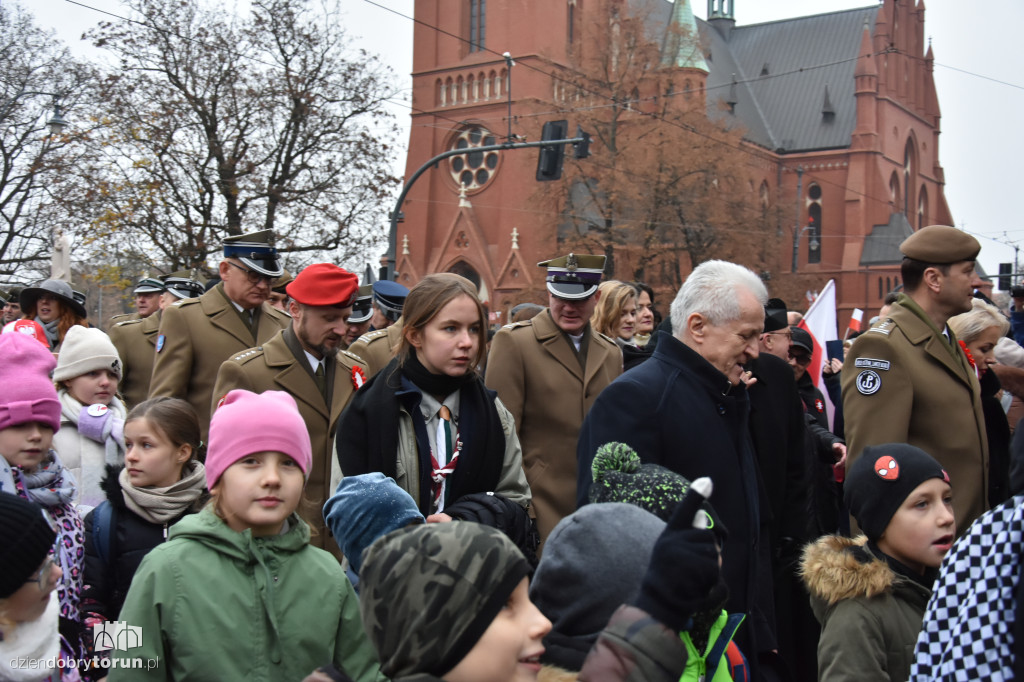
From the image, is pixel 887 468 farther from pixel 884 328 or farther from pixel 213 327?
pixel 213 327

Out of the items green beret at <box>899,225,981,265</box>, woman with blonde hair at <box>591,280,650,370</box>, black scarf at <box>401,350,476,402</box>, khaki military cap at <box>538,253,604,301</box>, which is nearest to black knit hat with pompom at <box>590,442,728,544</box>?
black scarf at <box>401,350,476,402</box>

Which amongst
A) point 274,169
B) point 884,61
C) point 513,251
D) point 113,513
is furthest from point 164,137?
point 884,61

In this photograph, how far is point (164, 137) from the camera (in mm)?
21906

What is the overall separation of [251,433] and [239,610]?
60cm

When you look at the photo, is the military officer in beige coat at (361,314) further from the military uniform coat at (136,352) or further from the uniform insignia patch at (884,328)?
the uniform insignia patch at (884,328)

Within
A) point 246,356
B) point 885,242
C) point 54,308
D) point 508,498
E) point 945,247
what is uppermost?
point 885,242

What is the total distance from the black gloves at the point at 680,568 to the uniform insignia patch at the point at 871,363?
329 cm

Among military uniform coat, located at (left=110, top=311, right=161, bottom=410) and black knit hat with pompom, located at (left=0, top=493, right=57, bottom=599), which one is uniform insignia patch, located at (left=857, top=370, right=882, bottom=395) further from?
military uniform coat, located at (left=110, top=311, right=161, bottom=410)

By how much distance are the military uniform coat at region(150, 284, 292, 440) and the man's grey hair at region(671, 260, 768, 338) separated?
3.24 metres

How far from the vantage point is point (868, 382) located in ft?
17.5

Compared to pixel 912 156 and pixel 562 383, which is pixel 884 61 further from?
pixel 562 383

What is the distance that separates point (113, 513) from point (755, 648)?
8.10ft

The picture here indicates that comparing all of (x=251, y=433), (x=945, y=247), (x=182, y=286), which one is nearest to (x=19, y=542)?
(x=251, y=433)

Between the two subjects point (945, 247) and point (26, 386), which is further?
point (945, 247)
